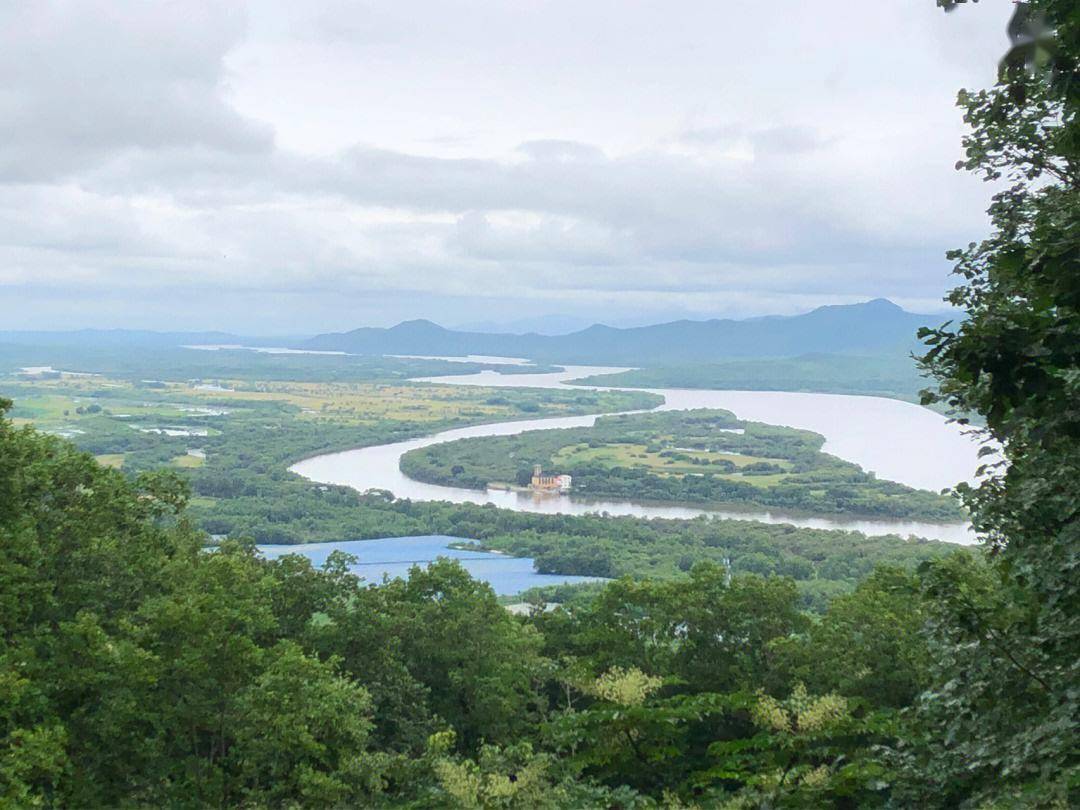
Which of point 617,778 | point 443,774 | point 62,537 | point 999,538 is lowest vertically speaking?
point 617,778

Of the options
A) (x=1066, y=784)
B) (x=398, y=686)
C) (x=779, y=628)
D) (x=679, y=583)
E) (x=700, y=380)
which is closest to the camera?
(x=1066, y=784)

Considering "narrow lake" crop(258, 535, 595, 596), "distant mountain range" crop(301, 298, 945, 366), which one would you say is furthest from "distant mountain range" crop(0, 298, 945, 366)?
"narrow lake" crop(258, 535, 595, 596)

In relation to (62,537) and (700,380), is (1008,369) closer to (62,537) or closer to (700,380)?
(62,537)

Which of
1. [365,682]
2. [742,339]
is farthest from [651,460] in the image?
[742,339]

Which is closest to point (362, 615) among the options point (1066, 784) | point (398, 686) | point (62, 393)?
point (398, 686)

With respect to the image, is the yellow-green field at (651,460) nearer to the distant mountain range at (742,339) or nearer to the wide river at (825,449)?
the wide river at (825,449)

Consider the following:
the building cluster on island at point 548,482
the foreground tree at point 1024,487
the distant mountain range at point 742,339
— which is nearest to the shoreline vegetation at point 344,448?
the building cluster on island at point 548,482

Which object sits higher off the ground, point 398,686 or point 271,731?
point 271,731

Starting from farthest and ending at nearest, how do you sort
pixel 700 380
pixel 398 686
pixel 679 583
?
1. pixel 700 380
2. pixel 679 583
3. pixel 398 686

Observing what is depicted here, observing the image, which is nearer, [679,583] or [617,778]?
[617,778]
